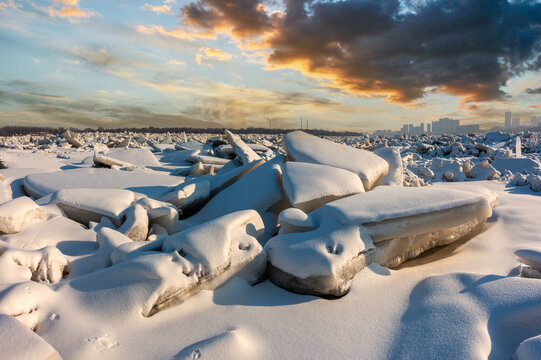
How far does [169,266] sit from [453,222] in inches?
74.8

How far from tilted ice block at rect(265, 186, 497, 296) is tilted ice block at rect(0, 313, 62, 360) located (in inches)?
43.2

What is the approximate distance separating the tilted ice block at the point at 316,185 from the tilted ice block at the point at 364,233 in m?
0.28

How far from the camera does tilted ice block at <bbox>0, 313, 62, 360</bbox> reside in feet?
3.65

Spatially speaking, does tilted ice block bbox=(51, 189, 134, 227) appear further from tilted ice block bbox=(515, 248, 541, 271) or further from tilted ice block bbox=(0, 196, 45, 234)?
tilted ice block bbox=(515, 248, 541, 271)

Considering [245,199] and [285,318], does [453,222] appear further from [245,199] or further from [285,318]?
[245,199]

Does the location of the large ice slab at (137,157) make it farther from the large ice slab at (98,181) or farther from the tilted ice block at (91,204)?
the tilted ice block at (91,204)

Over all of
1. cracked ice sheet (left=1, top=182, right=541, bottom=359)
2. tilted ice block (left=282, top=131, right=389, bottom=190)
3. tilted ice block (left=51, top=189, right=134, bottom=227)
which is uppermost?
tilted ice block (left=282, top=131, right=389, bottom=190)

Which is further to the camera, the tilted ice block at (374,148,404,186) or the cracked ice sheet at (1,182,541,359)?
the tilted ice block at (374,148,404,186)

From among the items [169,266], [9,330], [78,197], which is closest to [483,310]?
[169,266]

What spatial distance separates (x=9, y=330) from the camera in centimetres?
117

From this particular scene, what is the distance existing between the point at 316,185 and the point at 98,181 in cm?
313

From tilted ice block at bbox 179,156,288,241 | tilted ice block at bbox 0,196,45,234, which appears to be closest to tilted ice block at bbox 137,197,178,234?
tilted ice block at bbox 179,156,288,241

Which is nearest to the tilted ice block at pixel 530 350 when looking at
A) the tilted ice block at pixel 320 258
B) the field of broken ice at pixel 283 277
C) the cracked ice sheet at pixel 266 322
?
the field of broken ice at pixel 283 277

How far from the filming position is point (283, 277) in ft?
5.92
